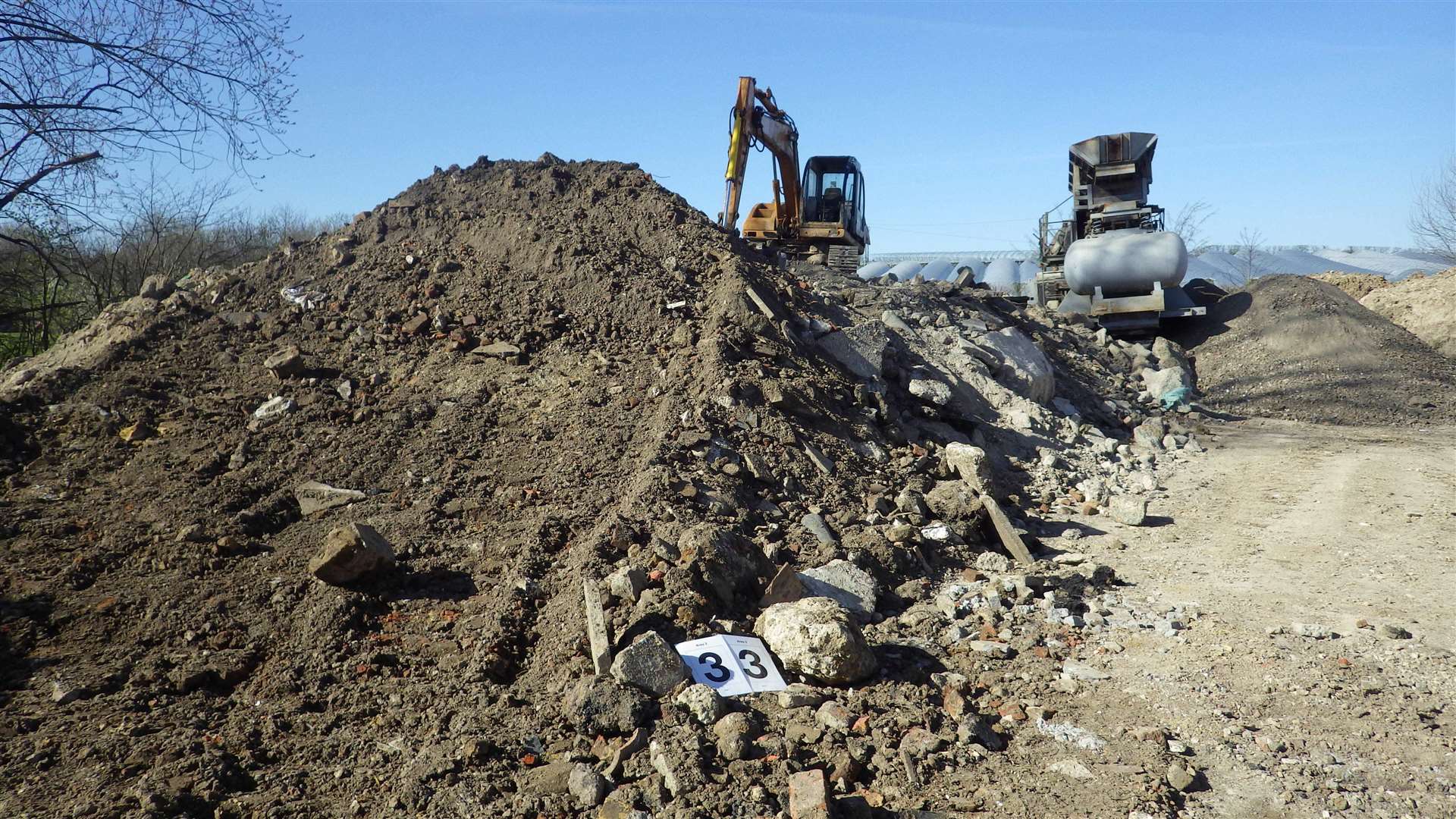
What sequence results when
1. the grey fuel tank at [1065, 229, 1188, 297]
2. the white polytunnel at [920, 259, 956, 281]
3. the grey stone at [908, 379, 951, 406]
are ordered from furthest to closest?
the white polytunnel at [920, 259, 956, 281]
the grey fuel tank at [1065, 229, 1188, 297]
the grey stone at [908, 379, 951, 406]

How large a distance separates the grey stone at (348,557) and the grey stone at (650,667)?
138 centimetres

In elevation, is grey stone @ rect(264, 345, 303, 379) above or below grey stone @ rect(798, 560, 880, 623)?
above

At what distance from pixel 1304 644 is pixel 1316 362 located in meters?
10.1

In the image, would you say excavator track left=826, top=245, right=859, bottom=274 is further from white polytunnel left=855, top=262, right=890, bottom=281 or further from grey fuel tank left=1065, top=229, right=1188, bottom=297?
white polytunnel left=855, top=262, right=890, bottom=281

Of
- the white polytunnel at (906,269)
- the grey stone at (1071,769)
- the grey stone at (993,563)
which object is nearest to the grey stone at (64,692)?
the grey stone at (1071,769)

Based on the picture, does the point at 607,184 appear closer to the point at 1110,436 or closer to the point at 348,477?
the point at 348,477

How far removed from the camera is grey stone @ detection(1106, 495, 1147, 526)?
6.21 meters

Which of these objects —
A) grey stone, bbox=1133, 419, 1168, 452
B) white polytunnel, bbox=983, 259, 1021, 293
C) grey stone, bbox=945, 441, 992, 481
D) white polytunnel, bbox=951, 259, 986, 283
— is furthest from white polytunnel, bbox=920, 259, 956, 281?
grey stone, bbox=945, 441, 992, 481

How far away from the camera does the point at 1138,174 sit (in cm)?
1448

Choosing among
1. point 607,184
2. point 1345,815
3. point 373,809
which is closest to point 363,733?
point 373,809

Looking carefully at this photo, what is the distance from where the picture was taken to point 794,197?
→ 1391 centimetres

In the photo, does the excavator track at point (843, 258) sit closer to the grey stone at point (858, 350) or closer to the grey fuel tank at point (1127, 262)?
the grey fuel tank at point (1127, 262)

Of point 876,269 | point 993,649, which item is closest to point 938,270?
point 876,269

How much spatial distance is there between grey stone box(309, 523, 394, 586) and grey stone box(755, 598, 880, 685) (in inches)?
74.0
